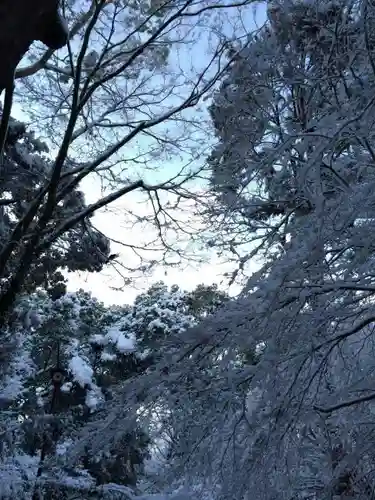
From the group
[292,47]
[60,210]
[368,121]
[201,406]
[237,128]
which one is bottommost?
[201,406]

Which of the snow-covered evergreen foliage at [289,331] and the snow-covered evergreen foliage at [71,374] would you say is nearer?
the snow-covered evergreen foliage at [289,331]

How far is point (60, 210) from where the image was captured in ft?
26.1

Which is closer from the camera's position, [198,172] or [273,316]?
[273,316]

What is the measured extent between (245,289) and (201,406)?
2.55ft

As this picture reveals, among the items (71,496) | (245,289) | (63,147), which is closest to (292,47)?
(245,289)

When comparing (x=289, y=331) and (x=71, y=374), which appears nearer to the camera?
(x=289, y=331)

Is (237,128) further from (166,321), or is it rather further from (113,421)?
(166,321)

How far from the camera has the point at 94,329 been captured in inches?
553

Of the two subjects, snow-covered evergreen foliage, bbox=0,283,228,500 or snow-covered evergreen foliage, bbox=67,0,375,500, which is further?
snow-covered evergreen foliage, bbox=0,283,228,500

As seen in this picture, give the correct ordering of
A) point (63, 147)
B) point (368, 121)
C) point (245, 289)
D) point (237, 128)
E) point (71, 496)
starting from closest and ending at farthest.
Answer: point (368, 121) < point (245, 289) < point (237, 128) < point (63, 147) < point (71, 496)

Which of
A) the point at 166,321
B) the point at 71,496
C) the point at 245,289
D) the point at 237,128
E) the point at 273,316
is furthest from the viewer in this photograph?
the point at 166,321

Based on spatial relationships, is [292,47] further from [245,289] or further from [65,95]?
[65,95]

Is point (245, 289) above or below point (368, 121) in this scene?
below

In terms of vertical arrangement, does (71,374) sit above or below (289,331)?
above
